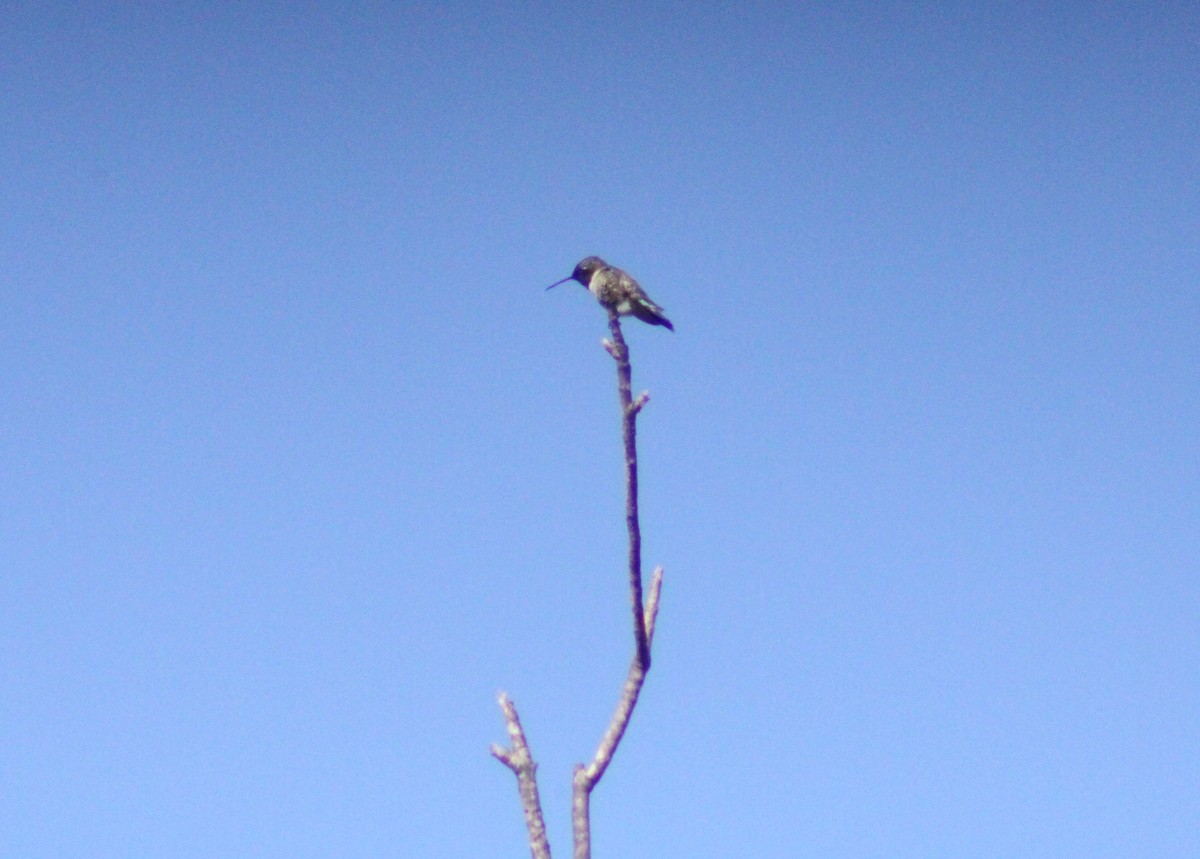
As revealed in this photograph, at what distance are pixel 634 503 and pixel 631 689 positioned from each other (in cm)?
53

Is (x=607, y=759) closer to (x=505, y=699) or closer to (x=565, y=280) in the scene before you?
(x=505, y=699)

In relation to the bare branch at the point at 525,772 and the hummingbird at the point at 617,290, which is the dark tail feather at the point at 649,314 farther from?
the bare branch at the point at 525,772

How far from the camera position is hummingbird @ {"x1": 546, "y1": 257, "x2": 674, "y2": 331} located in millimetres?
10055

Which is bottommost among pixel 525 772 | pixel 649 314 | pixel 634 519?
pixel 525 772

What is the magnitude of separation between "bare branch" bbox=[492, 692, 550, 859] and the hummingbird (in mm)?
6530

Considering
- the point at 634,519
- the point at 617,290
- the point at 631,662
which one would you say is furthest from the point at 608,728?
the point at 617,290

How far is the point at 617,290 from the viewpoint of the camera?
10.1 metres

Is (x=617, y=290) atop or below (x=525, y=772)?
atop

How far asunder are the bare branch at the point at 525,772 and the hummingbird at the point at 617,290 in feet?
21.4

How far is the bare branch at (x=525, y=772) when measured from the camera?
314cm

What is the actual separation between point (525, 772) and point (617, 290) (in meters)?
7.09

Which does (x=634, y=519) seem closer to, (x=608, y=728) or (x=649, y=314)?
(x=608, y=728)

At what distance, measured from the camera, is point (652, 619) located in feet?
11.9

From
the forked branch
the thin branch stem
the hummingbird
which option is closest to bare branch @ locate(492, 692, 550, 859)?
the forked branch
